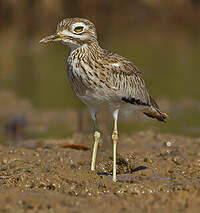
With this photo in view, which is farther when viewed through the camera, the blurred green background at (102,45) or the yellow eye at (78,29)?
the blurred green background at (102,45)

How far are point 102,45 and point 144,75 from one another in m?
4.42

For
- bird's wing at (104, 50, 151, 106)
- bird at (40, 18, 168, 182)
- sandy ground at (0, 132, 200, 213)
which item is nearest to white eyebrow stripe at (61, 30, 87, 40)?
bird at (40, 18, 168, 182)

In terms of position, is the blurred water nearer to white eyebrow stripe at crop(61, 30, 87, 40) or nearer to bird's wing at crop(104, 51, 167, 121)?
bird's wing at crop(104, 51, 167, 121)

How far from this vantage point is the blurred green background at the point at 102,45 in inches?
425

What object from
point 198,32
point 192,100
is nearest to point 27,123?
point 192,100

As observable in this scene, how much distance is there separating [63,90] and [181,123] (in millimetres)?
3915

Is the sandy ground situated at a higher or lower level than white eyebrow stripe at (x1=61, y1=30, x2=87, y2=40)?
lower

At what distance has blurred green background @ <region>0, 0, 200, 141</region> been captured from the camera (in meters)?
10.8

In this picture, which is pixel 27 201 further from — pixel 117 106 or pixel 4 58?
pixel 4 58

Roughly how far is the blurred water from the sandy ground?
2045 mm

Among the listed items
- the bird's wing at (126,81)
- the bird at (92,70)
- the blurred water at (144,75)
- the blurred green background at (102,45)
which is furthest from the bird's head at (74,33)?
the blurred water at (144,75)

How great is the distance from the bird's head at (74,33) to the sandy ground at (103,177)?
148 centimetres

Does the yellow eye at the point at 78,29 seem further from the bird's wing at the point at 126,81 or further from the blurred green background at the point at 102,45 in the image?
the blurred green background at the point at 102,45

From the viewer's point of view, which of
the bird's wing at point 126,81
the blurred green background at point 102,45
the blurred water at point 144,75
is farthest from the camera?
the blurred water at point 144,75
